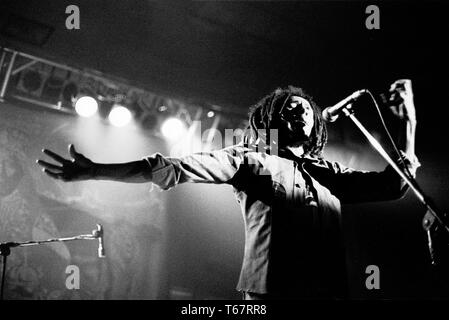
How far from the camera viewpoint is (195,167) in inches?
62.2

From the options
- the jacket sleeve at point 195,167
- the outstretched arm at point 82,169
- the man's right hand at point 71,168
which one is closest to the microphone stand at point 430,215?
the jacket sleeve at point 195,167

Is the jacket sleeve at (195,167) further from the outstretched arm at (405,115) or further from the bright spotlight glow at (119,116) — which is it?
the bright spotlight glow at (119,116)

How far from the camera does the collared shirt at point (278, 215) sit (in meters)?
1.54

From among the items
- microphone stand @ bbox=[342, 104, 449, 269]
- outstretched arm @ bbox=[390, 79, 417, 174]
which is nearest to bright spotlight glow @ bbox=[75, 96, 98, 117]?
microphone stand @ bbox=[342, 104, 449, 269]

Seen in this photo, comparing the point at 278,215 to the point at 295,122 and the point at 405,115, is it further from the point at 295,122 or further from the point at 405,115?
the point at 405,115

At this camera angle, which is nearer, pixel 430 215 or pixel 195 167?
pixel 195 167

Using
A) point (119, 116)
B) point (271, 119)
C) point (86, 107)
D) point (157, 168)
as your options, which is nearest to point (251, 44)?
point (119, 116)

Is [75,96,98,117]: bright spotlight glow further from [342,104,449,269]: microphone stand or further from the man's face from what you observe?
[342,104,449,269]: microphone stand

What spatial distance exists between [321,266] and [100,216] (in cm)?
A: 363

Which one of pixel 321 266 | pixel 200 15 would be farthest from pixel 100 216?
pixel 321 266

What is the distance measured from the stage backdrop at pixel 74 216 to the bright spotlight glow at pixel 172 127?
44 cm

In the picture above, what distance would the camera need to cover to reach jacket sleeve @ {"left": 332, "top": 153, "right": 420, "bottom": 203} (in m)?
1.84

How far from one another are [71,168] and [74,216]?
11.4 feet

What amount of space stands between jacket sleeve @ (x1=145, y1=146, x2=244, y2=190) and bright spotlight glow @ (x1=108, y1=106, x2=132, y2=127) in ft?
10.2
